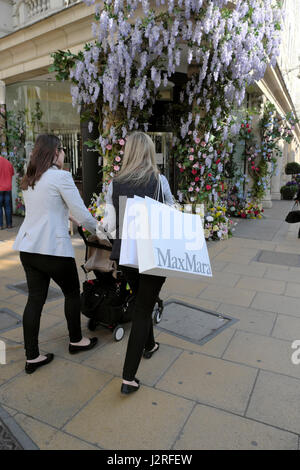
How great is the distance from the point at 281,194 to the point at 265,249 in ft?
37.3

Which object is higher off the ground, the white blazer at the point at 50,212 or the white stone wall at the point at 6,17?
the white stone wall at the point at 6,17

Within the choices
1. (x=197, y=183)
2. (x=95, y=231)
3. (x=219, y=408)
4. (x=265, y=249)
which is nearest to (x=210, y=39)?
(x=197, y=183)

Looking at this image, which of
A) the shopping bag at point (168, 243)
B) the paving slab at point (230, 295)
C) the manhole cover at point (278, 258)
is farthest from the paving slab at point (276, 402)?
the manhole cover at point (278, 258)

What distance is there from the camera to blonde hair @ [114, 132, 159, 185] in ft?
Answer: 8.09

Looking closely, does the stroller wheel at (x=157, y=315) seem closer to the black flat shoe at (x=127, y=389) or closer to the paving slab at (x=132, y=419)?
the paving slab at (x=132, y=419)

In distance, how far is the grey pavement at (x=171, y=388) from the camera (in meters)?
2.16

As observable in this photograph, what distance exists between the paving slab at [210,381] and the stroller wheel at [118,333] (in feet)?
1.99

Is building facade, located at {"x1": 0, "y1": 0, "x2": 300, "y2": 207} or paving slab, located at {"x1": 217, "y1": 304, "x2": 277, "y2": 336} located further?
building facade, located at {"x1": 0, "y1": 0, "x2": 300, "y2": 207}

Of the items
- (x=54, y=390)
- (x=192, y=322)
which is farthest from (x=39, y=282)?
(x=192, y=322)

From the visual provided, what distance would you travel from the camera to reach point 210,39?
20.3 ft

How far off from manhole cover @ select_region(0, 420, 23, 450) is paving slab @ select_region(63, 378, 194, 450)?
291 millimetres

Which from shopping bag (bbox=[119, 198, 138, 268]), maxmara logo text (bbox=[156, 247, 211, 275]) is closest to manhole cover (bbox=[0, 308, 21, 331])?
shopping bag (bbox=[119, 198, 138, 268])

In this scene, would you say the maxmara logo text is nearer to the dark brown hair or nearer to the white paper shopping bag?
the white paper shopping bag
